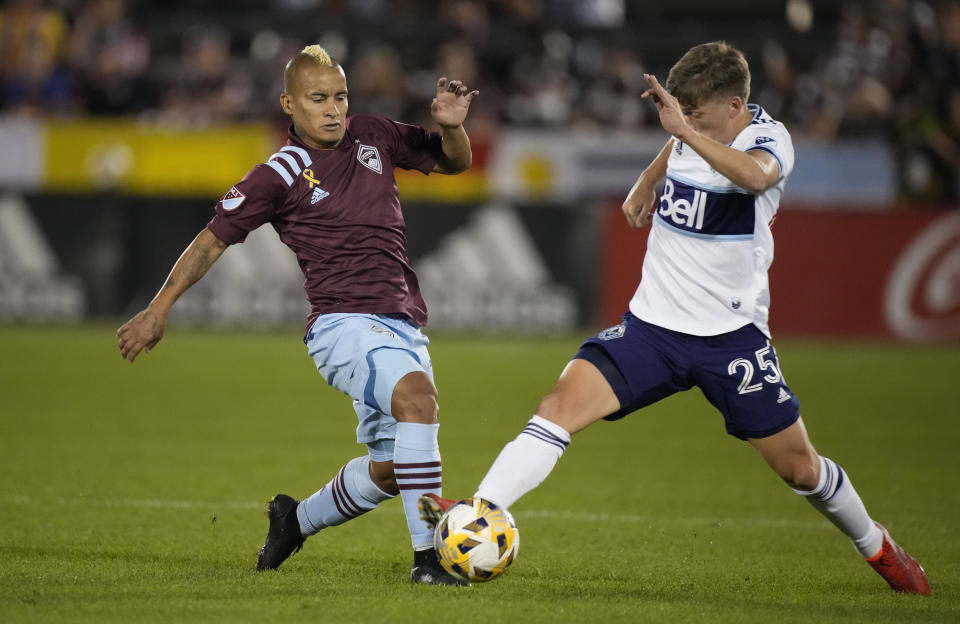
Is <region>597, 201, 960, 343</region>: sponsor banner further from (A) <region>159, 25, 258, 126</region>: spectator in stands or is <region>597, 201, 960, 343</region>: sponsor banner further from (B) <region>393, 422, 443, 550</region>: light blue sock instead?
(B) <region>393, 422, 443, 550</region>: light blue sock

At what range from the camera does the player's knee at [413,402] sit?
520 centimetres

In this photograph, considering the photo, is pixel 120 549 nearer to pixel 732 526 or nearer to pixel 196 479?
pixel 196 479

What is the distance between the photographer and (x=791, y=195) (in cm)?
1722

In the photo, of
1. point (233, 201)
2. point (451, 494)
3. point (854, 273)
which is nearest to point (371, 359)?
point (233, 201)

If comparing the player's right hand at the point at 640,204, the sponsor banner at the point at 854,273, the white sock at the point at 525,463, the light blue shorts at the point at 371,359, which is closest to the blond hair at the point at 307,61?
the light blue shorts at the point at 371,359

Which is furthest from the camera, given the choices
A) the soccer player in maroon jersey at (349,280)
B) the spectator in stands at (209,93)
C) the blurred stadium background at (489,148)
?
the spectator in stands at (209,93)

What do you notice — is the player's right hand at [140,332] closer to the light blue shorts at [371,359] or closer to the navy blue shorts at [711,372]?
the light blue shorts at [371,359]

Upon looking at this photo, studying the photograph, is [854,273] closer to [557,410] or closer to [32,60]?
[32,60]

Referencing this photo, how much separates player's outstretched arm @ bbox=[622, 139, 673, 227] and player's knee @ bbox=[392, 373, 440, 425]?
3.90 ft

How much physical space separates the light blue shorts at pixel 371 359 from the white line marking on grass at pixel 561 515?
1.84 metres

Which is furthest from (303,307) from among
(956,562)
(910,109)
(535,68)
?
(956,562)

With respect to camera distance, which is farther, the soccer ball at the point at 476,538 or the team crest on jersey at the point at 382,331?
the team crest on jersey at the point at 382,331

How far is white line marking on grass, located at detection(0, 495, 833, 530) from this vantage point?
7074 mm

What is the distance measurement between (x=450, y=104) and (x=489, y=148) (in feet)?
39.2
